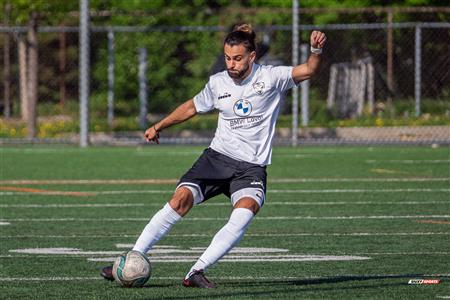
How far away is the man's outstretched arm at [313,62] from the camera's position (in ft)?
26.4

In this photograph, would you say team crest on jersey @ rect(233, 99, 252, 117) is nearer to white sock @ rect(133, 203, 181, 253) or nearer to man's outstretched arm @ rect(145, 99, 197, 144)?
man's outstretched arm @ rect(145, 99, 197, 144)

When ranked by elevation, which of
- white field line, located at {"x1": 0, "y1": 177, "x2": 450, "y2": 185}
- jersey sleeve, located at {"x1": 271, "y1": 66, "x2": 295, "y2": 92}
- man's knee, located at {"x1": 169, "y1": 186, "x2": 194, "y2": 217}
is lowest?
white field line, located at {"x1": 0, "y1": 177, "x2": 450, "y2": 185}

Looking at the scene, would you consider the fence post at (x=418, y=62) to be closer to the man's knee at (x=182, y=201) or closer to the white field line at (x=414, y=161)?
the white field line at (x=414, y=161)

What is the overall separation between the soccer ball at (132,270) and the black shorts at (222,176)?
Result: 605 mm

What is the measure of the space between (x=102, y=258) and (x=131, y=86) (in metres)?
21.0

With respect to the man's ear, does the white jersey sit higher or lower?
lower

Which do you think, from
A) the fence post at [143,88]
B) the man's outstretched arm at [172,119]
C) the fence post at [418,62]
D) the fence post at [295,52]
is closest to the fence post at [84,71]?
the fence post at [143,88]

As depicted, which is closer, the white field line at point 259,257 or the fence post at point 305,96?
the white field line at point 259,257

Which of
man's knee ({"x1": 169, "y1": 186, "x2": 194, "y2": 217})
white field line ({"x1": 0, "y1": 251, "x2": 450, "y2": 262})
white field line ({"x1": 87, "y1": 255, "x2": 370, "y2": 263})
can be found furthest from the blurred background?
man's knee ({"x1": 169, "y1": 186, "x2": 194, "y2": 217})

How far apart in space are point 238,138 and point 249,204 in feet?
1.57

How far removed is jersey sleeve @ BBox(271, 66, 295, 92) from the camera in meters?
8.38

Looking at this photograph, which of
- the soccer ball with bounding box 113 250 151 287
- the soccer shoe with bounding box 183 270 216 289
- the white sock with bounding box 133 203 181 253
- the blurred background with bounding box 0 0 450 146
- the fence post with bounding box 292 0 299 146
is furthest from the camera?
the blurred background with bounding box 0 0 450 146

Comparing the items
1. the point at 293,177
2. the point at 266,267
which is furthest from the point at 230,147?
the point at 293,177

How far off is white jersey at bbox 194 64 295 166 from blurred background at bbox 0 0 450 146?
46.2 feet
